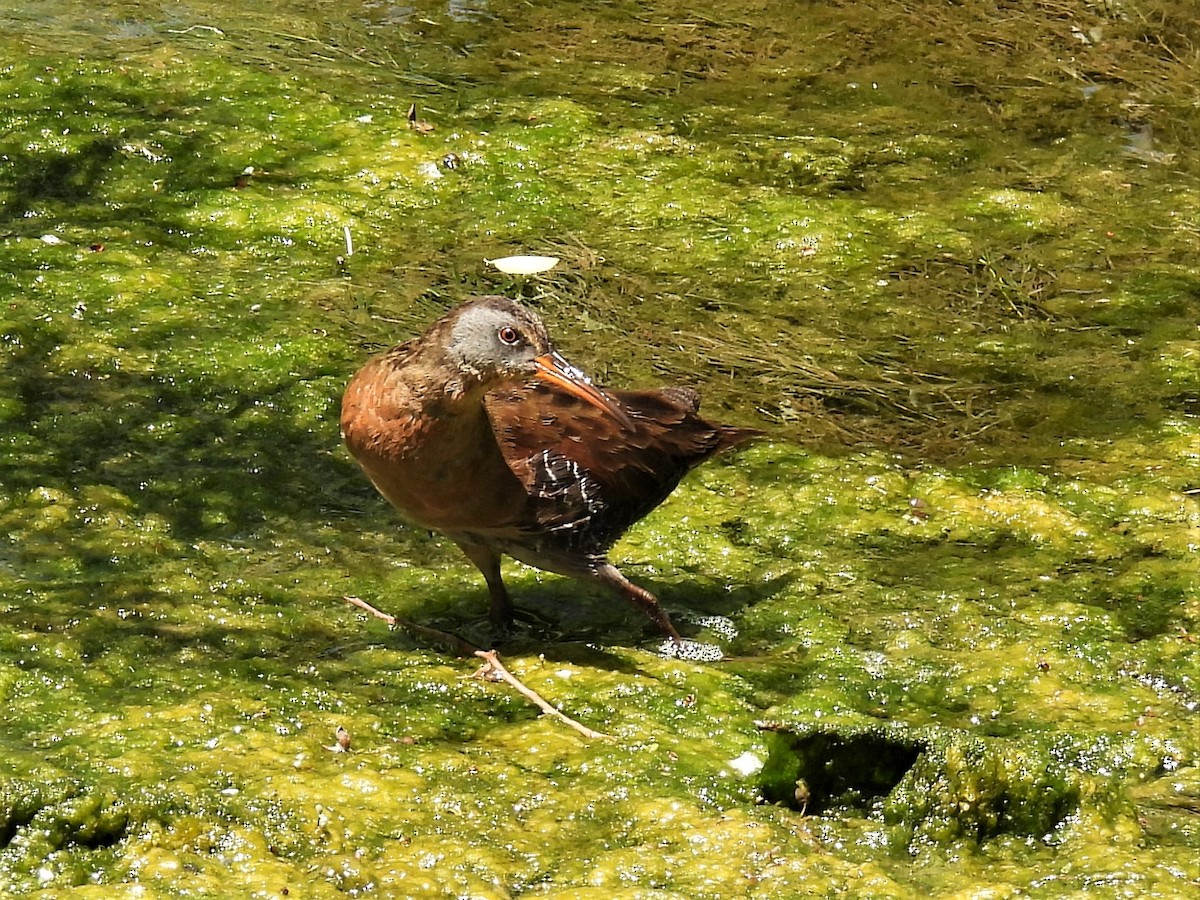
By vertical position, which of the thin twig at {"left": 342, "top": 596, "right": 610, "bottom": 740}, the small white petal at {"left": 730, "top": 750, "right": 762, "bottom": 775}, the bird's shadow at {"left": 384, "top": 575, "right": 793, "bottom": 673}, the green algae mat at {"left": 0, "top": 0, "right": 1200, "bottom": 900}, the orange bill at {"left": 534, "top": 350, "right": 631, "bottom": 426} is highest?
the orange bill at {"left": 534, "top": 350, "right": 631, "bottom": 426}

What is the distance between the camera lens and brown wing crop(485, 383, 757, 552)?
4.17 meters

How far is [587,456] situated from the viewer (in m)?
4.25

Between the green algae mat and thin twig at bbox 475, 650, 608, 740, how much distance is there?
0.03 metres

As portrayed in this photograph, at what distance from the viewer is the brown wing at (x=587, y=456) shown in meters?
4.17

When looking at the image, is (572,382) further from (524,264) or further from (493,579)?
(524,264)

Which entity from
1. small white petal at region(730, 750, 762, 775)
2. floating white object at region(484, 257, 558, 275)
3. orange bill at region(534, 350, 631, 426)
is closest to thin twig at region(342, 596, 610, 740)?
small white petal at region(730, 750, 762, 775)

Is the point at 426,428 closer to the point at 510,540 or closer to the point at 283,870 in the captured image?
the point at 510,540

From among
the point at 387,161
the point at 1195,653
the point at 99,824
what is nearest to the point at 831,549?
the point at 1195,653

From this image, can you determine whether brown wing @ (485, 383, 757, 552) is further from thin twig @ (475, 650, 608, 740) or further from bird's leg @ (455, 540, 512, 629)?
thin twig @ (475, 650, 608, 740)

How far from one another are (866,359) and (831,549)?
4.03ft

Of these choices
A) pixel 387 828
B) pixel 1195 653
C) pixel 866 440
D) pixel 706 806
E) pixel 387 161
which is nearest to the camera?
pixel 387 828

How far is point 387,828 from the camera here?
126 inches

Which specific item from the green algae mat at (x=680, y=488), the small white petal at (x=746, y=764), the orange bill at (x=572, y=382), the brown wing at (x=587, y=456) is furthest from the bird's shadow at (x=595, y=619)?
the orange bill at (x=572, y=382)

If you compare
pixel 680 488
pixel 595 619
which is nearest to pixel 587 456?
pixel 595 619
